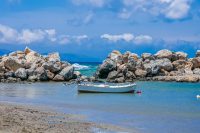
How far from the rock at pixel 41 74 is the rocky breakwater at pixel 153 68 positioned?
9573mm

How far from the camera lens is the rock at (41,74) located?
67.6m

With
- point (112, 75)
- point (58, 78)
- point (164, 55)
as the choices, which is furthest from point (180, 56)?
point (58, 78)

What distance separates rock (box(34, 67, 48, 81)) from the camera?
2662 inches

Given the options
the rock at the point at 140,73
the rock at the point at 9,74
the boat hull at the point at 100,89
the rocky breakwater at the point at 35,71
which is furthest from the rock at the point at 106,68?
the boat hull at the point at 100,89

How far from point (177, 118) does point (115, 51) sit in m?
57.6

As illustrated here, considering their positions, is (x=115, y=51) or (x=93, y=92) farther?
(x=115, y=51)

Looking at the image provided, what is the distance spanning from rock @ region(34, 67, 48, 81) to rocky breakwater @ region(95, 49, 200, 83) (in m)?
9.57

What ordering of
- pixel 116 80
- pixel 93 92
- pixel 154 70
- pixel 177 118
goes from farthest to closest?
pixel 154 70, pixel 116 80, pixel 93 92, pixel 177 118

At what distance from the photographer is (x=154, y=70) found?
75312 millimetres

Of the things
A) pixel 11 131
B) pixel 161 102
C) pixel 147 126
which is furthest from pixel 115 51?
pixel 11 131

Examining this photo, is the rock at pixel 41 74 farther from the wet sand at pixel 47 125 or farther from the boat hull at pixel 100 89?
the wet sand at pixel 47 125

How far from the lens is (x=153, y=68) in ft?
247

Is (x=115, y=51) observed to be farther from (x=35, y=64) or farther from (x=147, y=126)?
(x=147, y=126)

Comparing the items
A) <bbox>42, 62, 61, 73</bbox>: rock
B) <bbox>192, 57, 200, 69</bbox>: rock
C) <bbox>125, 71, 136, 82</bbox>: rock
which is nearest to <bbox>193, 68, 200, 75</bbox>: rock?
<bbox>192, 57, 200, 69</bbox>: rock
